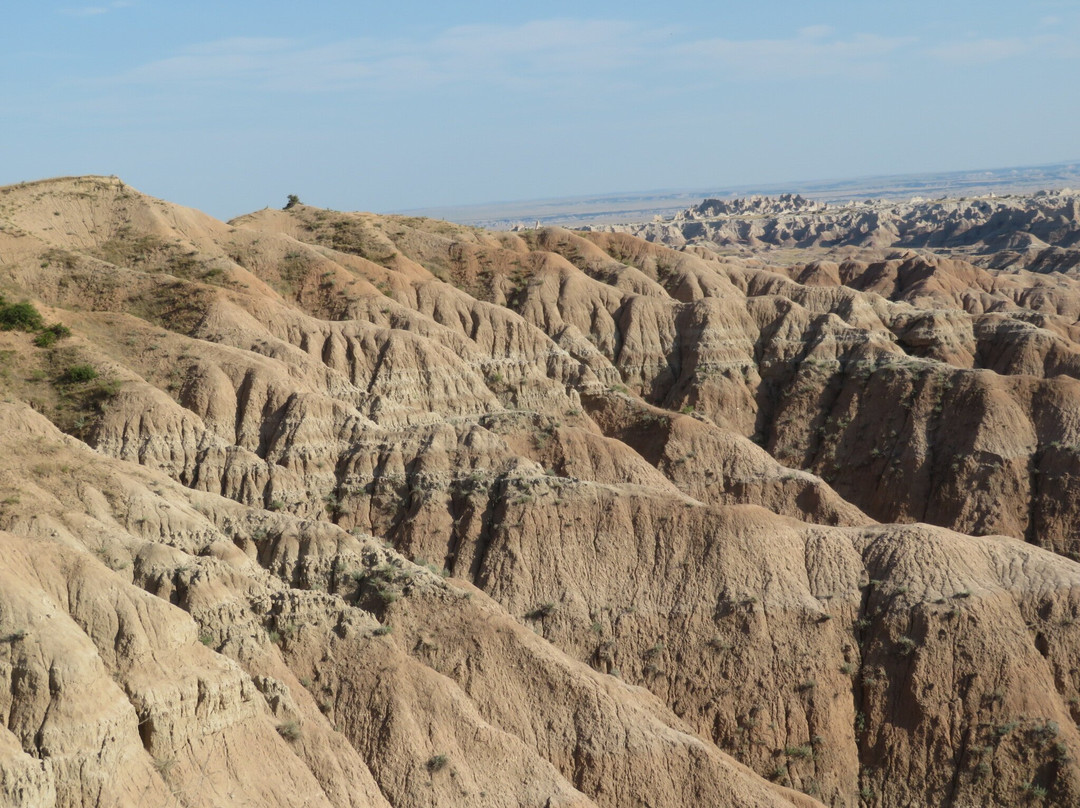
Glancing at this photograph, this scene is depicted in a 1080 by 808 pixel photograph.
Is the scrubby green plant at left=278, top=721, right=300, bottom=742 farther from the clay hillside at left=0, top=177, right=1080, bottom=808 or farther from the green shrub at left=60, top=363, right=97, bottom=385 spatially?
the green shrub at left=60, top=363, right=97, bottom=385

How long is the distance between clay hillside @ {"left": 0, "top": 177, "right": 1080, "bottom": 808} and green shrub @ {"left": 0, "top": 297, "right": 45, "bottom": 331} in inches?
12.8

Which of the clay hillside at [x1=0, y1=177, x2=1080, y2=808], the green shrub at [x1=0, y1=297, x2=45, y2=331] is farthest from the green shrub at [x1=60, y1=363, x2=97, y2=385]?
the green shrub at [x1=0, y1=297, x2=45, y2=331]

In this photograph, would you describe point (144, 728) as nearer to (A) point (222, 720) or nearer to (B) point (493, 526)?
(A) point (222, 720)

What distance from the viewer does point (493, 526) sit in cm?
4672

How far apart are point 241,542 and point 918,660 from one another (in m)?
23.4

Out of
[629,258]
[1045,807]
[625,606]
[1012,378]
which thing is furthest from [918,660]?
[629,258]

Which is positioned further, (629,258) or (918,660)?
(629,258)

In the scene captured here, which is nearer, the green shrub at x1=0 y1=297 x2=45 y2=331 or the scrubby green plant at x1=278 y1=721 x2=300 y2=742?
the scrubby green plant at x1=278 y1=721 x2=300 y2=742

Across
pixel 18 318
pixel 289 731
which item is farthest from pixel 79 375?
pixel 289 731

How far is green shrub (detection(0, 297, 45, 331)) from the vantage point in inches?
1983

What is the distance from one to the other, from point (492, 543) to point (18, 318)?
2331 cm

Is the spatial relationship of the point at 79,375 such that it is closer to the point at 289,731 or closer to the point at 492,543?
the point at 492,543

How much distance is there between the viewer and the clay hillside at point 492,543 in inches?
1080

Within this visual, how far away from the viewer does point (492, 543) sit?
46219 mm
